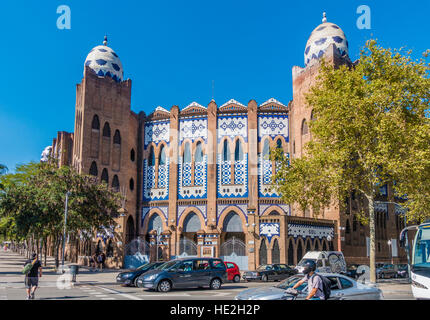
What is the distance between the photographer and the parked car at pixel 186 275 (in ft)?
57.4

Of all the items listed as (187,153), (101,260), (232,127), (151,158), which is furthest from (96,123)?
(101,260)

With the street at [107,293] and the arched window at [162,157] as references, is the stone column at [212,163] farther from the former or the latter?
the street at [107,293]

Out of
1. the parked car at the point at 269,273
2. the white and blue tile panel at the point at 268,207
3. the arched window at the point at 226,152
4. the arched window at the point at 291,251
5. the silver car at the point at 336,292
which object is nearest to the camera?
the silver car at the point at 336,292

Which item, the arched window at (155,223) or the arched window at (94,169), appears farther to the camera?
the arched window at (155,223)

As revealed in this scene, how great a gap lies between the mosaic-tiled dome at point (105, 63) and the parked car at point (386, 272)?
95.5 ft

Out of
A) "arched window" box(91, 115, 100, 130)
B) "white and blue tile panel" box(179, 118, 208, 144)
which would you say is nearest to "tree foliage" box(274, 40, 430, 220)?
"white and blue tile panel" box(179, 118, 208, 144)

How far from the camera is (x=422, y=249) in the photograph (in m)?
15.0

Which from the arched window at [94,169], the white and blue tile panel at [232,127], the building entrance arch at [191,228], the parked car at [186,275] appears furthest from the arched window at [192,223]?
the parked car at [186,275]

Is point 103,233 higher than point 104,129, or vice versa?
point 104,129

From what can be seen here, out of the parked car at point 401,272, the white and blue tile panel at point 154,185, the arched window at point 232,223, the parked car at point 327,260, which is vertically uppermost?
the white and blue tile panel at point 154,185

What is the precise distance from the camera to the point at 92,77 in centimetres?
4066
